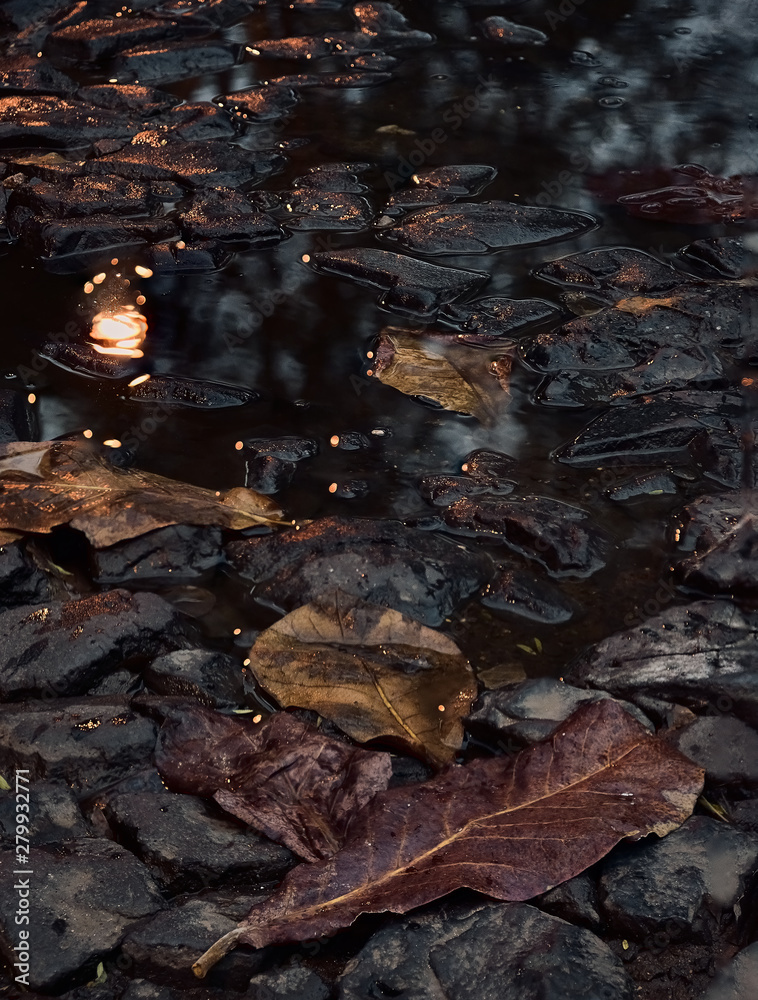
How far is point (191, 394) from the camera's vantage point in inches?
117

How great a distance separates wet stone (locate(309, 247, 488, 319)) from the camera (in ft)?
11.1

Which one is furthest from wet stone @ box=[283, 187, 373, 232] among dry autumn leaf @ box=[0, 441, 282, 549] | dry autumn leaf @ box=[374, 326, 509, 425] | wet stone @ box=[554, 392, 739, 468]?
dry autumn leaf @ box=[0, 441, 282, 549]

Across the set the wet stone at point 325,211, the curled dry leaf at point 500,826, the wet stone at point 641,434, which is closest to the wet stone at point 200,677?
the curled dry leaf at point 500,826

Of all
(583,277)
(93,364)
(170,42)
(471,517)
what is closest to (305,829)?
(471,517)

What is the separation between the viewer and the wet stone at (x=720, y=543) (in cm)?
229

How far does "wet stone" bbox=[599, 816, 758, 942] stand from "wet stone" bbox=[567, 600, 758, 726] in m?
0.33

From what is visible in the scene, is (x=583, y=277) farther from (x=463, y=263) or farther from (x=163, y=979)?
(x=163, y=979)

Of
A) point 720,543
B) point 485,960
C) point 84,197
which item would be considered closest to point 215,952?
point 485,960

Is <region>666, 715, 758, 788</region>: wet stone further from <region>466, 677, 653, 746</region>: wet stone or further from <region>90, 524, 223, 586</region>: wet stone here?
<region>90, 524, 223, 586</region>: wet stone

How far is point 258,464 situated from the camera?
2.68 m

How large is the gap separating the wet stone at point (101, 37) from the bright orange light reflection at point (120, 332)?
266 cm

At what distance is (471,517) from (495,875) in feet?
3.39

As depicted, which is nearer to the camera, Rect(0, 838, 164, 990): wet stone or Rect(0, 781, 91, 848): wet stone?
Rect(0, 838, 164, 990): wet stone

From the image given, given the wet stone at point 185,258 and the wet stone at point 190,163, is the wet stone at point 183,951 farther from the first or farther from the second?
the wet stone at point 190,163
